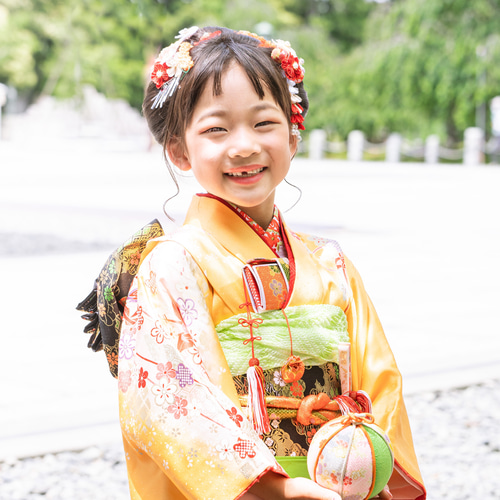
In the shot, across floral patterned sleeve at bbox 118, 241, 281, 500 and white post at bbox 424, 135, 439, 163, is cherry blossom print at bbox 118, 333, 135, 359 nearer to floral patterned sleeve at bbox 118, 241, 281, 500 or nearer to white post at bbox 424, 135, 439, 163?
floral patterned sleeve at bbox 118, 241, 281, 500

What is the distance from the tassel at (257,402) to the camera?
132cm

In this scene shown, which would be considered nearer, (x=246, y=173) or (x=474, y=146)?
(x=246, y=173)

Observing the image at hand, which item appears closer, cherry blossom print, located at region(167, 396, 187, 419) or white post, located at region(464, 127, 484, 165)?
cherry blossom print, located at region(167, 396, 187, 419)

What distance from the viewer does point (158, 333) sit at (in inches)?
51.0

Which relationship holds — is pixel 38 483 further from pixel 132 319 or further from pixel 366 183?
pixel 366 183

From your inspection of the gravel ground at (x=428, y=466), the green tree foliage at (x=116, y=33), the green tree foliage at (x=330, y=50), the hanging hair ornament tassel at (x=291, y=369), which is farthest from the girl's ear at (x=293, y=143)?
the green tree foliage at (x=116, y=33)

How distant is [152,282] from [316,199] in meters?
9.97

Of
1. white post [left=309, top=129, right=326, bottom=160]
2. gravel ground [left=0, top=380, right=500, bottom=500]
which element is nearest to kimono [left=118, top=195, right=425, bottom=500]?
gravel ground [left=0, top=380, right=500, bottom=500]

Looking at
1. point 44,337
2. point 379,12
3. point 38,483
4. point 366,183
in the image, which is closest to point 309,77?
point 379,12

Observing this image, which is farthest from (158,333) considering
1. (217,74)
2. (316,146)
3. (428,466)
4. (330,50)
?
(330,50)

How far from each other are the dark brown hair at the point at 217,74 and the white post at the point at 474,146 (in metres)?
19.6

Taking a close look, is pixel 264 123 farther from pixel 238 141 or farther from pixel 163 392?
pixel 163 392

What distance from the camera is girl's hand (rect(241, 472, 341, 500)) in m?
1.22

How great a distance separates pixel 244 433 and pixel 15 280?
519 cm
